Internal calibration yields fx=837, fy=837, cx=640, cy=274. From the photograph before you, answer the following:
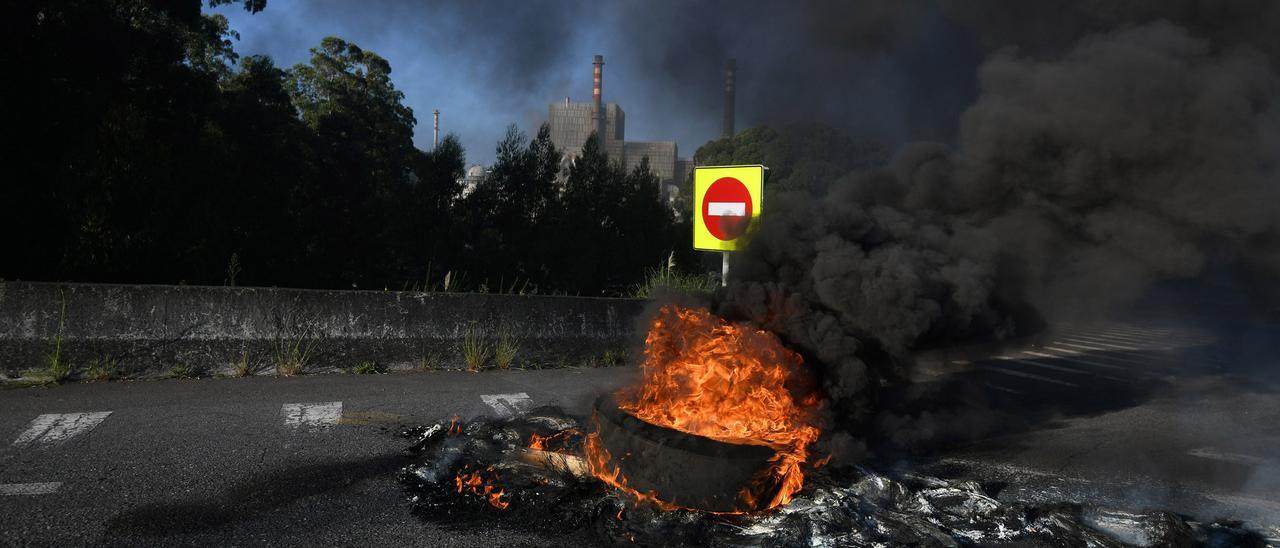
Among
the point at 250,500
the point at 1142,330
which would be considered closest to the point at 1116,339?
the point at 1142,330

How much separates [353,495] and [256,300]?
3838 mm

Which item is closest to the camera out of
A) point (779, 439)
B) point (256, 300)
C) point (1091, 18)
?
point (1091, 18)

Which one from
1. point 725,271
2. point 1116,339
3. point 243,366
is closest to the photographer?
point 725,271

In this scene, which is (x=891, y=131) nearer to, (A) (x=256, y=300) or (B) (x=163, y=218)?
(A) (x=256, y=300)

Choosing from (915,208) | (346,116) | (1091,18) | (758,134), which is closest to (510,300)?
(758,134)

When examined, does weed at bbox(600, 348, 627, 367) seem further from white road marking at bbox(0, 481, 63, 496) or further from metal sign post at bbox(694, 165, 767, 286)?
white road marking at bbox(0, 481, 63, 496)

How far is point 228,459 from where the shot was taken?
482cm

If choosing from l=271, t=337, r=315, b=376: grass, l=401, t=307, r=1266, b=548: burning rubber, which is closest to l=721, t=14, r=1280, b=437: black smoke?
l=401, t=307, r=1266, b=548: burning rubber

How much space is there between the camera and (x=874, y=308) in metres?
4.44

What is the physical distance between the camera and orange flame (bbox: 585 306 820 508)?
170 inches

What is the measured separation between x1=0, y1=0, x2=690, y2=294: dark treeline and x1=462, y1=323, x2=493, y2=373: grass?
5.69 feet

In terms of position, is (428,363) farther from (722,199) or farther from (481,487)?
(481,487)

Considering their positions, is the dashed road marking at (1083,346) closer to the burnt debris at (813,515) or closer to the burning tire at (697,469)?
the burnt debris at (813,515)

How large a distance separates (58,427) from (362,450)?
2033mm
